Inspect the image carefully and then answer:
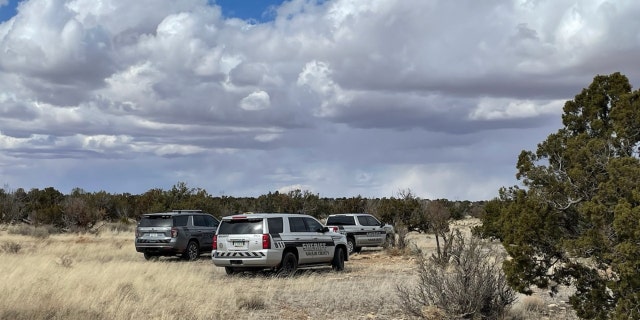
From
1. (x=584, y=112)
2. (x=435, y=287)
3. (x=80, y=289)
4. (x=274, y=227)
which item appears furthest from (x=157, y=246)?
(x=584, y=112)

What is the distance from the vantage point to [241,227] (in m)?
17.3

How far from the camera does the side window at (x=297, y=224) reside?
1796 cm

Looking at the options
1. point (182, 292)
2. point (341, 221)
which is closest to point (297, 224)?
point (182, 292)

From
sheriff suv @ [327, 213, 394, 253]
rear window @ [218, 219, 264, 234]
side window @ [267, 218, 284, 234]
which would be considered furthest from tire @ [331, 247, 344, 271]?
sheriff suv @ [327, 213, 394, 253]

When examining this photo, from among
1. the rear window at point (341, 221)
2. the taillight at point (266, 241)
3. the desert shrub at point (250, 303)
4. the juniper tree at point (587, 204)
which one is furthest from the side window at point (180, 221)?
the juniper tree at point (587, 204)

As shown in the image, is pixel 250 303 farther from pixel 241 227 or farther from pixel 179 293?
pixel 241 227

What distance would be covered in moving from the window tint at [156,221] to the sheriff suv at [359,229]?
6.60 metres

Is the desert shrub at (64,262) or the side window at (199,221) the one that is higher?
the side window at (199,221)

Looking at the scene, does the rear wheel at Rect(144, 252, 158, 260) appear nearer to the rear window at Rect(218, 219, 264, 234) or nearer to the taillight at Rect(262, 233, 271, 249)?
the rear window at Rect(218, 219, 264, 234)

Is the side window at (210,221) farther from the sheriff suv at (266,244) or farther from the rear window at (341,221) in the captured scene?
the sheriff suv at (266,244)

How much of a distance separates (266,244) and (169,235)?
6355 millimetres

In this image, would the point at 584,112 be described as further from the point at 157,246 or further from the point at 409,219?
the point at 409,219

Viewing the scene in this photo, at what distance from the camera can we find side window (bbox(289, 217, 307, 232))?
18.0 metres

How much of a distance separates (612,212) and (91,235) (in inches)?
1244
